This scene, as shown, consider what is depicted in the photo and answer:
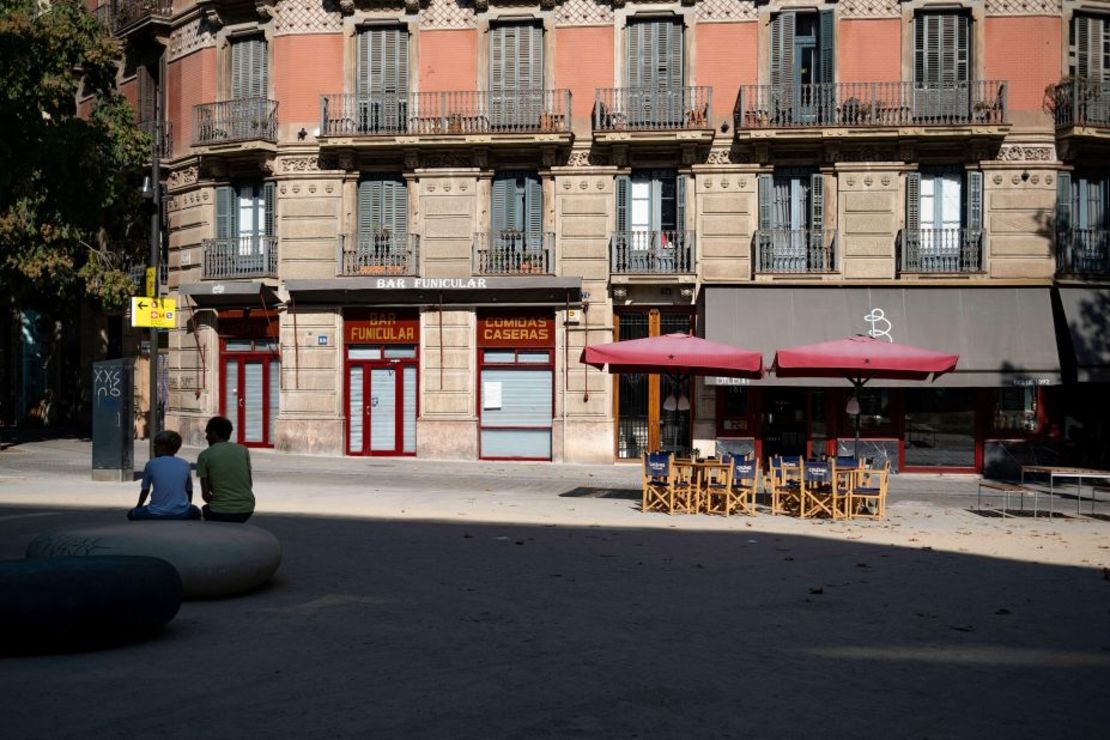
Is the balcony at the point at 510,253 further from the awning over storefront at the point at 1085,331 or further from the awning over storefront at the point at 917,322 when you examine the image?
the awning over storefront at the point at 1085,331

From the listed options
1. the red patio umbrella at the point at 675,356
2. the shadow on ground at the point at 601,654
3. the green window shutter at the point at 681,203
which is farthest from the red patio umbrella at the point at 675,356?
the green window shutter at the point at 681,203

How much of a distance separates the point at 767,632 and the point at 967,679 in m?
1.71

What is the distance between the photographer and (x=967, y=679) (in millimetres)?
7184

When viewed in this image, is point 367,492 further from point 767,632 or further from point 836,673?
point 836,673

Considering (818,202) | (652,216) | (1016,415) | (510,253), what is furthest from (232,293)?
(1016,415)

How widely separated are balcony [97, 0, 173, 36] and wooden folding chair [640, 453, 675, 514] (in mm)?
19568

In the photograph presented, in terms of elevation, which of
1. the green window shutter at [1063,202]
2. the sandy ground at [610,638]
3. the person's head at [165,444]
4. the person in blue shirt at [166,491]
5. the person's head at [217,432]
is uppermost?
the green window shutter at [1063,202]

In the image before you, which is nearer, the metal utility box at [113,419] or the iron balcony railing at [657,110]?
the metal utility box at [113,419]

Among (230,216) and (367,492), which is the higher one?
(230,216)

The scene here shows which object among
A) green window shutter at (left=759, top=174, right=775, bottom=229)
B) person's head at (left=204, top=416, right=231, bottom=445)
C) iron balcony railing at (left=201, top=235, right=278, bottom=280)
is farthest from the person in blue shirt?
green window shutter at (left=759, top=174, right=775, bottom=229)

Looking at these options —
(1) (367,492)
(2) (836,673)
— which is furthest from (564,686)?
(1) (367,492)

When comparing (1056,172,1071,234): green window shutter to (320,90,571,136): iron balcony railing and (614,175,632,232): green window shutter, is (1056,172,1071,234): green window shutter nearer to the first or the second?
(614,175,632,232): green window shutter

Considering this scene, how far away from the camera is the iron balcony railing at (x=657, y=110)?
84.3ft

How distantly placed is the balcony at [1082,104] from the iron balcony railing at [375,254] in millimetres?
14908
